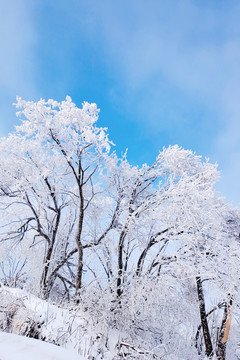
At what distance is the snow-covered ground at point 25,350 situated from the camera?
262cm

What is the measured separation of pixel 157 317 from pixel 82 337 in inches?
164

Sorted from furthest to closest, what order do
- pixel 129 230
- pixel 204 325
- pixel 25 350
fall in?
pixel 204 325 → pixel 129 230 → pixel 25 350

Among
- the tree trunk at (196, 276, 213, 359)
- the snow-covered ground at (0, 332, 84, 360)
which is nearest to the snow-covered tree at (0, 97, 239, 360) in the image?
the tree trunk at (196, 276, 213, 359)

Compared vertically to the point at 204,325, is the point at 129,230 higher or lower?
higher

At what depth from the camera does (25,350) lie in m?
2.78

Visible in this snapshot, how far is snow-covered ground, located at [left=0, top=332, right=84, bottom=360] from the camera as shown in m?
2.62

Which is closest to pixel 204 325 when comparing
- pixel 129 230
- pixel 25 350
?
pixel 129 230

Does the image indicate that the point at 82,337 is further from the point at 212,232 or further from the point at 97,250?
the point at 97,250

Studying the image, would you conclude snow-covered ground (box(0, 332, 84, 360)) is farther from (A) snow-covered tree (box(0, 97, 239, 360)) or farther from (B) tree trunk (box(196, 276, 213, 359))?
(B) tree trunk (box(196, 276, 213, 359))

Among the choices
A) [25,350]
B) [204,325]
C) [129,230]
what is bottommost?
[25,350]

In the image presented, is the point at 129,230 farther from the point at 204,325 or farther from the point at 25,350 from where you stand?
the point at 25,350

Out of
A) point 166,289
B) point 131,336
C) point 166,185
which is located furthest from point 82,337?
point 166,185

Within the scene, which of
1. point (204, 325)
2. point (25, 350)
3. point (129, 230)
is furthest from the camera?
point (204, 325)

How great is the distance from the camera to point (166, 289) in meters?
9.05
